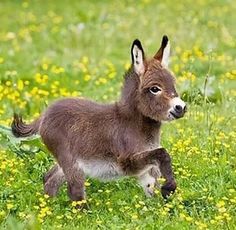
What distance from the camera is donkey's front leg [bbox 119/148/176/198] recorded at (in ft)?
26.8

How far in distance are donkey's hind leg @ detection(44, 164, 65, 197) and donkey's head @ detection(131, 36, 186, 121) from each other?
109 cm

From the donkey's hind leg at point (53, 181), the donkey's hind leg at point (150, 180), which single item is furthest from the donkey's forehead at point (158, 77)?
the donkey's hind leg at point (53, 181)

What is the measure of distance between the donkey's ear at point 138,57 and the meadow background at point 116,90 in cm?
121

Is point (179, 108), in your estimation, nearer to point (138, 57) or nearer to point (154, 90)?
point (154, 90)

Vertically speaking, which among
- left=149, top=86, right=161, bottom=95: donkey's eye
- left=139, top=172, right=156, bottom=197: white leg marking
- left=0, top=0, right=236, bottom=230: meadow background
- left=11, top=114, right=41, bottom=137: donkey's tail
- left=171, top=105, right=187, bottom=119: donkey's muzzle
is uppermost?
left=149, top=86, right=161, bottom=95: donkey's eye

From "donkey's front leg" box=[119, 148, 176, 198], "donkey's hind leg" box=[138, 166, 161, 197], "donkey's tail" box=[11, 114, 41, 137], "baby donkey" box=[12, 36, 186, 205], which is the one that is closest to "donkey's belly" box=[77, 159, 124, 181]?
"baby donkey" box=[12, 36, 186, 205]

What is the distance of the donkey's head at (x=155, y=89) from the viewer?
324 inches

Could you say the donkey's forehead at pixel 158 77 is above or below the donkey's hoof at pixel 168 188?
above

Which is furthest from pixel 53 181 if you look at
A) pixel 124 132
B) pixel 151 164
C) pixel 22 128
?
pixel 151 164

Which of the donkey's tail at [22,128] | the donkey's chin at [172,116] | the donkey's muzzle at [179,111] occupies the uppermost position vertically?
the donkey's muzzle at [179,111]

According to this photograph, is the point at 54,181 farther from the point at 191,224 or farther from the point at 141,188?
the point at 191,224

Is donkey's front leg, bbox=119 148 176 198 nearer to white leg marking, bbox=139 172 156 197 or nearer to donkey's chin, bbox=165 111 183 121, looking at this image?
white leg marking, bbox=139 172 156 197

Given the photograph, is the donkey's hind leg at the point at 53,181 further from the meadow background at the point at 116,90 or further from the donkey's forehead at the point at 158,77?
the donkey's forehead at the point at 158,77

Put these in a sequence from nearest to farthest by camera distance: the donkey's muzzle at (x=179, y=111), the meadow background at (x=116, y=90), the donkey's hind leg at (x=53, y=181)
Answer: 1. the donkey's muzzle at (x=179, y=111)
2. the meadow background at (x=116, y=90)
3. the donkey's hind leg at (x=53, y=181)
